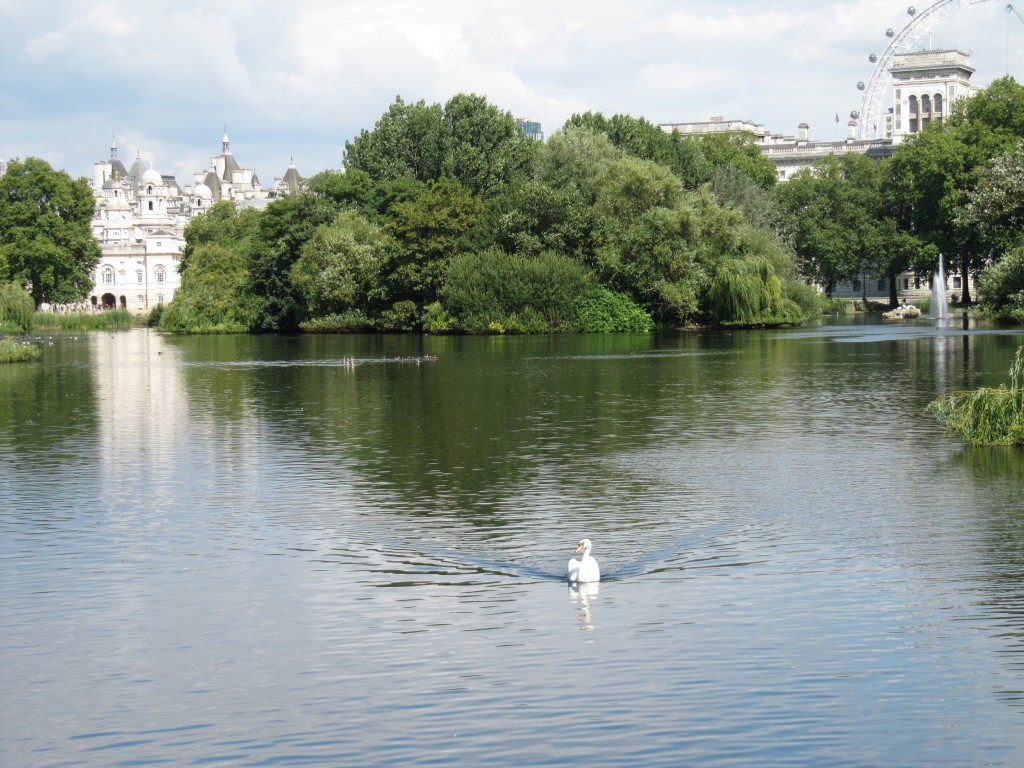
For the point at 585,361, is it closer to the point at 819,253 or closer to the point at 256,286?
the point at 256,286

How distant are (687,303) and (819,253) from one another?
55584mm

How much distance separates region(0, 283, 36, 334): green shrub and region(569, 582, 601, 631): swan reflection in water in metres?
72.2

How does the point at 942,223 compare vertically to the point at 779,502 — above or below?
above

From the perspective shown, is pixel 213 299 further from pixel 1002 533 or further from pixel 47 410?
pixel 1002 533

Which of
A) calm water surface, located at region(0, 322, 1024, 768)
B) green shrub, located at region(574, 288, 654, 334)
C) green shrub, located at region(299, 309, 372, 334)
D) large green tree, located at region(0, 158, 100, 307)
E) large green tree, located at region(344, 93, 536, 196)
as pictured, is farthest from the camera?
large green tree, located at region(0, 158, 100, 307)

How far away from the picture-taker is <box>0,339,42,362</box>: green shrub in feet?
199

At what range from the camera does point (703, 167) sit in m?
102

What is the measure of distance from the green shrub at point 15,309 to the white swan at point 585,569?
72.0 metres

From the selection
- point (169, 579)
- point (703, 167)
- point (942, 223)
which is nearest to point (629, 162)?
point (703, 167)

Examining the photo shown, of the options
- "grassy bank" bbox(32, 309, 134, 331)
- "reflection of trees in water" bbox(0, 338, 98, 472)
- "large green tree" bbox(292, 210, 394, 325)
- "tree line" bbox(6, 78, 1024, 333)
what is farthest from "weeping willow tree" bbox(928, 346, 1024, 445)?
"grassy bank" bbox(32, 309, 134, 331)

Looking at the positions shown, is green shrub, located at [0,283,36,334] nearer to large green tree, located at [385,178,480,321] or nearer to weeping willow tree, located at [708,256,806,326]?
large green tree, located at [385,178,480,321]

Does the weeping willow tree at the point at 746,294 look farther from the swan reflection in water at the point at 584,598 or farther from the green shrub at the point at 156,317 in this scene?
the green shrub at the point at 156,317

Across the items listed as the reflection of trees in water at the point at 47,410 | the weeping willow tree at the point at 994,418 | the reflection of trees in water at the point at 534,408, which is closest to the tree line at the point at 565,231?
the reflection of trees in water at the point at 534,408

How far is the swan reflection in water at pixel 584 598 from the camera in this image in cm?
1333
